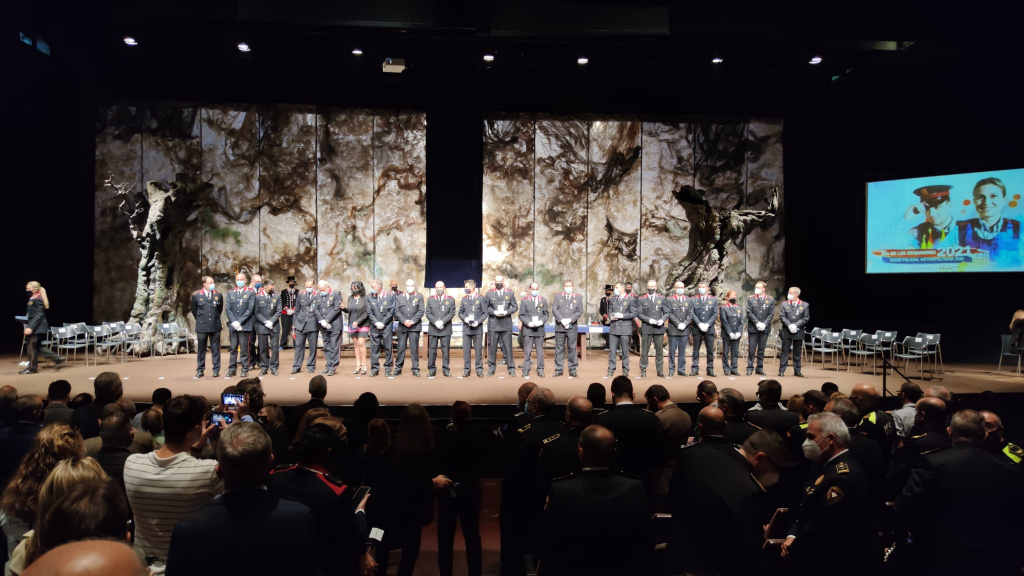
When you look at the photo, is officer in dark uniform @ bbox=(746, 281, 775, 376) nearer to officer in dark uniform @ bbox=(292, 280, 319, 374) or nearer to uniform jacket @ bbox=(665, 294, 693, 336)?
uniform jacket @ bbox=(665, 294, 693, 336)

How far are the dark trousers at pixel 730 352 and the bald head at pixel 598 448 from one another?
8123 millimetres

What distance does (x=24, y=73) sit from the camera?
1184 centimetres

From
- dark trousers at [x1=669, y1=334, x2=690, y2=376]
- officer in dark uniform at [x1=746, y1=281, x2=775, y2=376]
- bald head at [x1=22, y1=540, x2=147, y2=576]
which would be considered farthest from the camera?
dark trousers at [x1=669, y1=334, x2=690, y2=376]

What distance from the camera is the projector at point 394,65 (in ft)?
36.8

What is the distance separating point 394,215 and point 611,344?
→ 6.18 metres

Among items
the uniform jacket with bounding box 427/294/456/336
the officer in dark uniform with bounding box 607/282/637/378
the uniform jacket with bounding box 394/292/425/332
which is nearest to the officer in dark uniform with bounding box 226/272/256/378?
the uniform jacket with bounding box 394/292/425/332

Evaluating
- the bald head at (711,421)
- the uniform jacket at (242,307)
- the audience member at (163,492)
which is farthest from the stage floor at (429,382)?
the audience member at (163,492)

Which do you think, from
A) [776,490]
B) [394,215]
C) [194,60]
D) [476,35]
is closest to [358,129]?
[394,215]

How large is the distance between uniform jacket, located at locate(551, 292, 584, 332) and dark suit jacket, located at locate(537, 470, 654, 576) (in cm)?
753

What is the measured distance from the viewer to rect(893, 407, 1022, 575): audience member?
280 centimetres

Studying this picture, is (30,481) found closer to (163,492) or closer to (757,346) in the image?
(163,492)

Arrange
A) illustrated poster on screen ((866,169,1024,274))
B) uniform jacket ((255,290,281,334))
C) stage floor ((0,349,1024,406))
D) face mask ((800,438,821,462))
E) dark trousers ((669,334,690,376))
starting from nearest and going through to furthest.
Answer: face mask ((800,438,821,462))
stage floor ((0,349,1024,406))
uniform jacket ((255,290,281,334))
dark trousers ((669,334,690,376))
illustrated poster on screen ((866,169,1024,274))

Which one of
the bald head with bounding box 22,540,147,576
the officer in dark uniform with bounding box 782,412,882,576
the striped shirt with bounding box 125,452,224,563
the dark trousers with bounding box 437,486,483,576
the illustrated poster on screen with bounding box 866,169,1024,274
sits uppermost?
the illustrated poster on screen with bounding box 866,169,1024,274

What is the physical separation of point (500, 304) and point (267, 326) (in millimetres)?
3617
